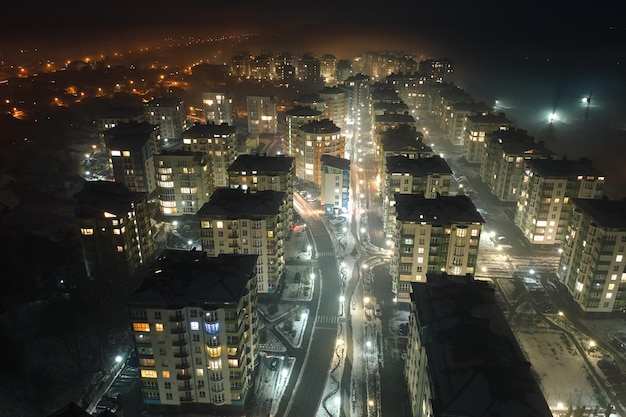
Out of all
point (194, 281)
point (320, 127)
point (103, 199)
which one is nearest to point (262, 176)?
point (103, 199)

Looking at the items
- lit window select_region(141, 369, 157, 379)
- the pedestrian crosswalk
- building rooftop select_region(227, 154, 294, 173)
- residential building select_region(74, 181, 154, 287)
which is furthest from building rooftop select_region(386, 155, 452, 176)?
lit window select_region(141, 369, 157, 379)

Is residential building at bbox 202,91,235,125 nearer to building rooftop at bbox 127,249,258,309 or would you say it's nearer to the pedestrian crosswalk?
the pedestrian crosswalk

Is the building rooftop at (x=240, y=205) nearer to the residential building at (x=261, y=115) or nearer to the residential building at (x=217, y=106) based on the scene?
the residential building at (x=261, y=115)

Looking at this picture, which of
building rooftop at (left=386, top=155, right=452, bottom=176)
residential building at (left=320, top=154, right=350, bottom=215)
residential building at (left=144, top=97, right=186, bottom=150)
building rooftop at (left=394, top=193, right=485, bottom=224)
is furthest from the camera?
residential building at (left=144, top=97, right=186, bottom=150)

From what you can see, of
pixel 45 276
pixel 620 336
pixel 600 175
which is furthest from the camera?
pixel 600 175

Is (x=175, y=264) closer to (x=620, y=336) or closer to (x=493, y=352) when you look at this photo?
(x=493, y=352)

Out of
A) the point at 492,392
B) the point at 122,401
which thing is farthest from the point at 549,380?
the point at 122,401
